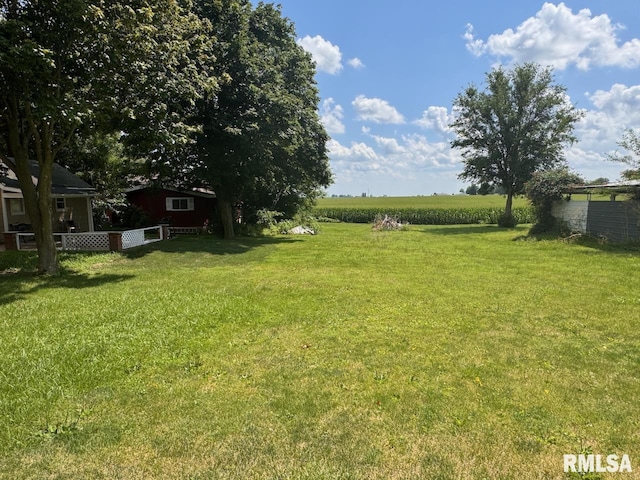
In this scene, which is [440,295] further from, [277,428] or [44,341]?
[44,341]

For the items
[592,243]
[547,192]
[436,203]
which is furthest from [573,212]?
[436,203]

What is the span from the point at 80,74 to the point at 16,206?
1104 cm

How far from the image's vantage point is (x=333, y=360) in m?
4.82

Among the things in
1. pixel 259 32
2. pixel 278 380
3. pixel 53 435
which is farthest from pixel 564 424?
pixel 259 32

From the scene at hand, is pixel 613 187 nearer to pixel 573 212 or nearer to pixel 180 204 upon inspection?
pixel 573 212

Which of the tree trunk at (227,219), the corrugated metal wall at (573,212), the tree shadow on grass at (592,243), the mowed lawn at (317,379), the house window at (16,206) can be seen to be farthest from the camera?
the tree trunk at (227,219)

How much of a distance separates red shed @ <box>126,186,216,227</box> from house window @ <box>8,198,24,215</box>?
26.0 ft

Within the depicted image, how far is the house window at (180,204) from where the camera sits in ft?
83.3

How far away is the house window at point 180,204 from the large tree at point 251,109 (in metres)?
5.92

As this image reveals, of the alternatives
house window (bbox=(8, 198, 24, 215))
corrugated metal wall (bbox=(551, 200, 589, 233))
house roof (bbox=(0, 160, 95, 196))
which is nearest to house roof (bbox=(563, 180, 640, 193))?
corrugated metal wall (bbox=(551, 200, 589, 233))

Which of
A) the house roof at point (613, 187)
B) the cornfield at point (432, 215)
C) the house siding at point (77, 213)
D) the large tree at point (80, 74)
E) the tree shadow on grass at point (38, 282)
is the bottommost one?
the tree shadow on grass at point (38, 282)

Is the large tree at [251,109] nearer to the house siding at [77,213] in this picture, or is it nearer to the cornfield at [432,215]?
the house siding at [77,213]

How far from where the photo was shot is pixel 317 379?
4.30 m

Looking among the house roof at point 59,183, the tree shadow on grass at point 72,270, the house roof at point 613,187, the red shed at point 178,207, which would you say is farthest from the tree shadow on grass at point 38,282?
the house roof at point 613,187
